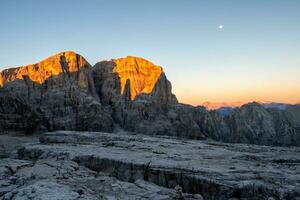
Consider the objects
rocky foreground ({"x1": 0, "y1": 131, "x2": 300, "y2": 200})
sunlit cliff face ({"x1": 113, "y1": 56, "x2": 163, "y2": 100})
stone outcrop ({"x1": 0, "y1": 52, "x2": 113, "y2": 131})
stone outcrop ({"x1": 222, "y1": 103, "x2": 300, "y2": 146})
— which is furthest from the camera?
stone outcrop ({"x1": 222, "y1": 103, "x2": 300, "y2": 146})

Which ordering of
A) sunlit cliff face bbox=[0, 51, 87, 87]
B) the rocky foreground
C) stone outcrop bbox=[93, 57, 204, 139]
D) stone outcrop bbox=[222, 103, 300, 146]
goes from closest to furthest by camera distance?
the rocky foreground, sunlit cliff face bbox=[0, 51, 87, 87], stone outcrop bbox=[93, 57, 204, 139], stone outcrop bbox=[222, 103, 300, 146]

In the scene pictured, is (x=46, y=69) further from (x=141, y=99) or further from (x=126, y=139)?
(x=126, y=139)

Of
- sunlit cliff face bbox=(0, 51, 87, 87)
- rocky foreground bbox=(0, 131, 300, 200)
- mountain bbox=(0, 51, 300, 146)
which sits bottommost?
rocky foreground bbox=(0, 131, 300, 200)

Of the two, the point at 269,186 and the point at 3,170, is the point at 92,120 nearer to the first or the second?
the point at 3,170

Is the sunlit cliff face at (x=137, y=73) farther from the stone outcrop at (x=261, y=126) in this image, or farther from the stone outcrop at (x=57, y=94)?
the stone outcrop at (x=261, y=126)

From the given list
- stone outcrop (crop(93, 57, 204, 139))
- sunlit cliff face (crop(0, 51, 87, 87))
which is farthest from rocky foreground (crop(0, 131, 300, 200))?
sunlit cliff face (crop(0, 51, 87, 87))

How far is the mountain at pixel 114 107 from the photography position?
10275 centimetres

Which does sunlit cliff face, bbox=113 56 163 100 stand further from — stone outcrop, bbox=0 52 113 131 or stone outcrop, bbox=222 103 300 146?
stone outcrop, bbox=222 103 300 146

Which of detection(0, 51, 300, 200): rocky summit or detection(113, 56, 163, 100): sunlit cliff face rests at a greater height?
detection(113, 56, 163, 100): sunlit cliff face

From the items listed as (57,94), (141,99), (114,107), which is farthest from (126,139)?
(141,99)

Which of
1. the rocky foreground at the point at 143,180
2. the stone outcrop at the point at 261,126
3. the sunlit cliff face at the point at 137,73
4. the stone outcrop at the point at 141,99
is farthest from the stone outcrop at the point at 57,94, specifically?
the rocky foreground at the point at 143,180

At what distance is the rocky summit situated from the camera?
2309cm

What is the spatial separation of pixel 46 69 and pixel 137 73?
34199 millimetres

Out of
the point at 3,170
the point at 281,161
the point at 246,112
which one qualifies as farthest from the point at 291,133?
the point at 3,170
